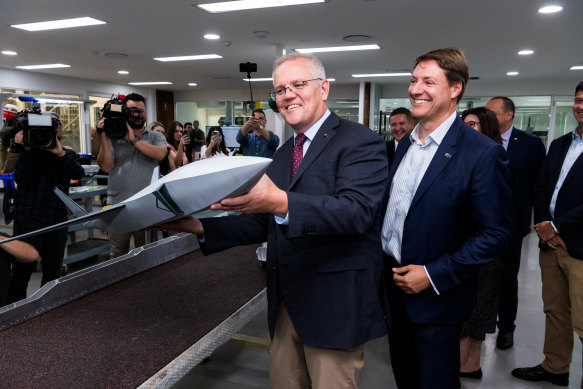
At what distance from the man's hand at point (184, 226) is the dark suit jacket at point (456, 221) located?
2.28 ft

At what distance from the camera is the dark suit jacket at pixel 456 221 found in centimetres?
130

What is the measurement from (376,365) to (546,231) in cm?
122

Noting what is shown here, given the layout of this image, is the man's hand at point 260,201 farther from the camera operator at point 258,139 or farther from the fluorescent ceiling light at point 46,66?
the fluorescent ceiling light at point 46,66

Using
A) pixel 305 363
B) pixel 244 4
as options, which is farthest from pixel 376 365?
pixel 244 4

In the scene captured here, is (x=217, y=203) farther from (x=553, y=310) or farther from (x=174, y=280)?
(x=553, y=310)

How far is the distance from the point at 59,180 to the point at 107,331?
188 cm

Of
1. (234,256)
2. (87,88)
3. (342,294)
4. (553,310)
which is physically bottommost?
(553,310)

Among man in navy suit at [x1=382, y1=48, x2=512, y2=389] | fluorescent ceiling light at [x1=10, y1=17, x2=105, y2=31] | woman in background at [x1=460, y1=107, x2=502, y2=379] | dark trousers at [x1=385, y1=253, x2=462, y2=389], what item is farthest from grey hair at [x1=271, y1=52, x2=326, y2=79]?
fluorescent ceiling light at [x1=10, y1=17, x2=105, y2=31]

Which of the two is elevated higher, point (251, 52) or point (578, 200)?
point (251, 52)

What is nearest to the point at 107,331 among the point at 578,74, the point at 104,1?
the point at 104,1

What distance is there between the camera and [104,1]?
4496 millimetres

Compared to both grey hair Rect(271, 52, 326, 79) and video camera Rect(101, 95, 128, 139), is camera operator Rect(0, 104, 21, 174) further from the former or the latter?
grey hair Rect(271, 52, 326, 79)

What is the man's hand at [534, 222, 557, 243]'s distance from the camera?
205 centimetres

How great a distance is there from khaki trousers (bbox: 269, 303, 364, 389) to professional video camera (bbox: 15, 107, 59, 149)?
2080 mm
